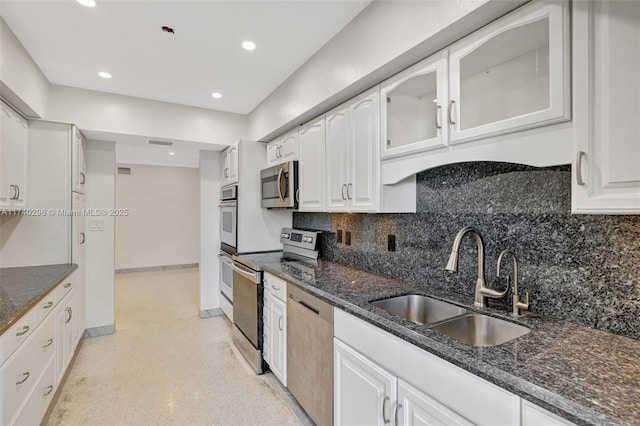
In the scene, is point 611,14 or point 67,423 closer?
point 611,14

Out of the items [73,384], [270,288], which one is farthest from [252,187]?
[73,384]

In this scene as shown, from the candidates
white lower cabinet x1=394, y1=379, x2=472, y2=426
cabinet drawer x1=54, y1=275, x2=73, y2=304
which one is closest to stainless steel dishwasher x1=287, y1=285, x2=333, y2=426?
white lower cabinet x1=394, y1=379, x2=472, y2=426

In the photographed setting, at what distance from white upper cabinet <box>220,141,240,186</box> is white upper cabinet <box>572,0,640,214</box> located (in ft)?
10.1

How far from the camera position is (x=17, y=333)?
160 centimetres

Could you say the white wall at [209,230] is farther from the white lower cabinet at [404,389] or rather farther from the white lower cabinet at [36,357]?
the white lower cabinet at [404,389]

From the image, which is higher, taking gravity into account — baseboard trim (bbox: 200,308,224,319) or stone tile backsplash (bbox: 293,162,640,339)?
stone tile backsplash (bbox: 293,162,640,339)

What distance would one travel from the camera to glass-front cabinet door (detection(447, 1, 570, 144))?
43.5 inches

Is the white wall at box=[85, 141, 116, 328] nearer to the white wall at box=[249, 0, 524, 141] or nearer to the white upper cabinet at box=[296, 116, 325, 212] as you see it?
the white wall at box=[249, 0, 524, 141]

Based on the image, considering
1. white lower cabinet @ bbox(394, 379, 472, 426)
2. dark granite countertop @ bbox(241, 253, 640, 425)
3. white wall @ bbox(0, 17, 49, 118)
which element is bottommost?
white lower cabinet @ bbox(394, 379, 472, 426)

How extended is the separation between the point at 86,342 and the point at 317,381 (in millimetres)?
2918

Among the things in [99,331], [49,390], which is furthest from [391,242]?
[99,331]

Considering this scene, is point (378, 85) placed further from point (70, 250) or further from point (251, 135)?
point (70, 250)

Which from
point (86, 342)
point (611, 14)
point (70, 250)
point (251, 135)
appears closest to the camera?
point (611, 14)

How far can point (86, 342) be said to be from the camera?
3.34 meters
